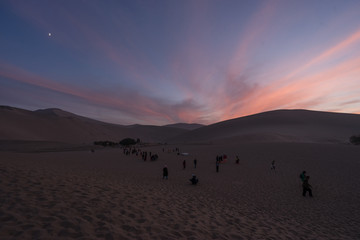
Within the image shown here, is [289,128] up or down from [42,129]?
up

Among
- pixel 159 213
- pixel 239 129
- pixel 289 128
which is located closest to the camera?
pixel 159 213

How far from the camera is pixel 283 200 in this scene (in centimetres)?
1212

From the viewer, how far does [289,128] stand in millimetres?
77875

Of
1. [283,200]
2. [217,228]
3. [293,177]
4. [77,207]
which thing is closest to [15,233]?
[77,207]

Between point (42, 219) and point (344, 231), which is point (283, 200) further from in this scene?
point (42, 219)

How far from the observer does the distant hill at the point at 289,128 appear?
6436 cm

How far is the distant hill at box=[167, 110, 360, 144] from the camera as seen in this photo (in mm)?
64356

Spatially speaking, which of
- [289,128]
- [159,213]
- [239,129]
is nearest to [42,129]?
[239,129]

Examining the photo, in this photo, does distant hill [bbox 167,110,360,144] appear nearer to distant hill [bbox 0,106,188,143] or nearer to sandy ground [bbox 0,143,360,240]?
distant hill [bbox 0,106,188,143]

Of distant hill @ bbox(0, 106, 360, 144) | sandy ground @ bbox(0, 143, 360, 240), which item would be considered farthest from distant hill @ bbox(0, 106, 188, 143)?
sandy ground @ bbox(0, 143, 360, 240)

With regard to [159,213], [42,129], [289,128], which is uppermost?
[289,128]

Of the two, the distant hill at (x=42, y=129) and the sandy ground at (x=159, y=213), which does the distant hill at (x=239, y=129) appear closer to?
the distant hill at (x=42, y=129)

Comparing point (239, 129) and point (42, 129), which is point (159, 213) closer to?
point (42, 129)

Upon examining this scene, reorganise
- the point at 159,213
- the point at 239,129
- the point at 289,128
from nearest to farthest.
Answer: the point at 159,213 → the point at 289,128 → the point at 239,129
